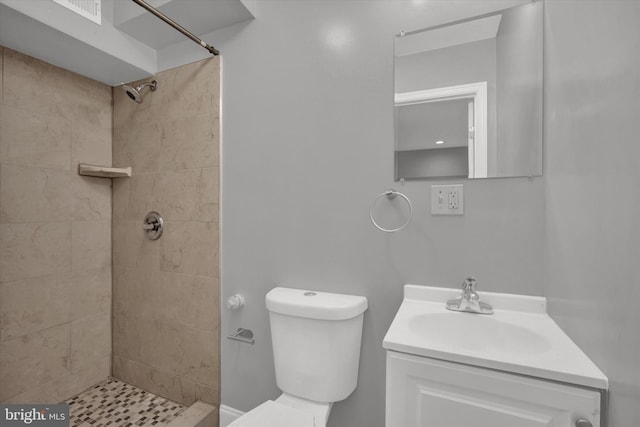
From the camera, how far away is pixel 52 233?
1.65 metres

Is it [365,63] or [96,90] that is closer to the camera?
[365,63]

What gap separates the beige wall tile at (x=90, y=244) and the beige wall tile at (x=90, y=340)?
345 millimetres

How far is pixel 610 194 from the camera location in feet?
2.14

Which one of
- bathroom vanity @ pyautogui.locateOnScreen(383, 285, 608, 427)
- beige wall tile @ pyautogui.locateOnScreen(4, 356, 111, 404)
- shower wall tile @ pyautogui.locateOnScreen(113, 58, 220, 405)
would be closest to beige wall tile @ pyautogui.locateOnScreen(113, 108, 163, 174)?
shower wall tile @ pyautogui.locateOnScreen(113, 58, 220, 405)

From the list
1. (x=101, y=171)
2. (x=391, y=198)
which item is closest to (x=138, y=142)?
(x=101, y=171)

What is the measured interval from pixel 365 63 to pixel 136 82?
1489 millimetres

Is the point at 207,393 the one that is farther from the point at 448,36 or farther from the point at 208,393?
the point at 448,36

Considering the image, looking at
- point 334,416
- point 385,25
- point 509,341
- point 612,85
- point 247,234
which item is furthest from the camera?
point 247,234

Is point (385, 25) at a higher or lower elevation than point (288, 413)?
higher

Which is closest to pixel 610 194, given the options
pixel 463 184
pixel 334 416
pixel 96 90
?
pixel 463 184

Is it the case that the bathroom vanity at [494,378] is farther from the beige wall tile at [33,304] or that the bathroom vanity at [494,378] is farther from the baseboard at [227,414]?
the beige wall tile at [33,304]

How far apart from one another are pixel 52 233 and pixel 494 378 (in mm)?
2210

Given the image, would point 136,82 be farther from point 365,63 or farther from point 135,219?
point 365,63

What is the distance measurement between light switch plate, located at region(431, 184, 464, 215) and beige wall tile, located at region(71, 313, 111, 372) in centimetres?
215
